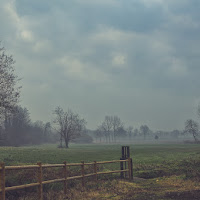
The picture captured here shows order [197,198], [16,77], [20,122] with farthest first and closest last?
[20,122] → [16,77] → [197,198]

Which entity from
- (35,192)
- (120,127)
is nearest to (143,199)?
(35,192)

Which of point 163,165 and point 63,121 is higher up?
point 63,121

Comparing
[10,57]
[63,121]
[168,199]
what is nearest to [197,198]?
[168,199]

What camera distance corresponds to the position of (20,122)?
94375mm

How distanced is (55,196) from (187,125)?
93731 mm

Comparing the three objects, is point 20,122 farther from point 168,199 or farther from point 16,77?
point 168,199

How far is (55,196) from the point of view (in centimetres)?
1205

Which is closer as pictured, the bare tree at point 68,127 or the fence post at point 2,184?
the fence post at point 2,184

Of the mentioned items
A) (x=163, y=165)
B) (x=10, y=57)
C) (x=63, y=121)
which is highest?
(x=10, y=57)

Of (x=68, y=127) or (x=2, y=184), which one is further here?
(x=68, y=127)

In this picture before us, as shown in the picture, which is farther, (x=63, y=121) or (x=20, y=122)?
(x=20, y=122)

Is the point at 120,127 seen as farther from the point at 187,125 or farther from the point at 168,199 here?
the point at 168,199

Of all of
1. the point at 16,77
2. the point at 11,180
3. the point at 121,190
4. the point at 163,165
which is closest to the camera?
the point at 121,190

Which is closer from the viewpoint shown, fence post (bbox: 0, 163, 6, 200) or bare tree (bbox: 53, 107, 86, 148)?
fence post (bbox: 0, 163, 6, 200)
